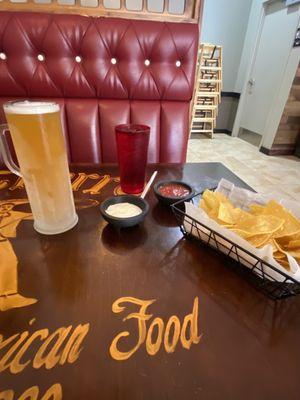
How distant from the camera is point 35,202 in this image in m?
0.48

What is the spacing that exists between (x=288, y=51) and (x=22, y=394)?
12.9 ft

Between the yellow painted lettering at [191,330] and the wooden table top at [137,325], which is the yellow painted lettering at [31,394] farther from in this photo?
the yellow painted lettering at [191,330]

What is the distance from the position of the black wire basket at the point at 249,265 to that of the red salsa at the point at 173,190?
141 mm

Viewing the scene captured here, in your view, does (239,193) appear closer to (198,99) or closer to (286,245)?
(286,245)

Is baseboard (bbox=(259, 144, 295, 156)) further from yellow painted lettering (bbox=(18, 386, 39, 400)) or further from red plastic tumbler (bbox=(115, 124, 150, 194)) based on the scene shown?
yellow painted lettering (bbox=(18, 386, 39, 400))

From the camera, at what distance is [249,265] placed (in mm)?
401

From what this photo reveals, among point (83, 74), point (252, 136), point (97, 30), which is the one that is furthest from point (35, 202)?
point (252, 136)

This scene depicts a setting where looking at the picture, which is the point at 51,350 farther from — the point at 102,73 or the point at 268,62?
the point at 268,62

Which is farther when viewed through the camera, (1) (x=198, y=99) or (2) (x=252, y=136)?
(2) (x=252, y=136)

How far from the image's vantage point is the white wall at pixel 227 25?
11.8 feet

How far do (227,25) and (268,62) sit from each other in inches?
39.1

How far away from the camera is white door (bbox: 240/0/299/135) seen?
3.00 metres

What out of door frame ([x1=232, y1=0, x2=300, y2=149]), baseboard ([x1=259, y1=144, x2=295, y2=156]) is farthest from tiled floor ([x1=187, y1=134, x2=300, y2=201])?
→ door frame ([x1=232, y1=0, x2=300, y2=149])

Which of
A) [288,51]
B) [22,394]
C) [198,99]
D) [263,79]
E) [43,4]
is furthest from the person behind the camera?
[198,99]
